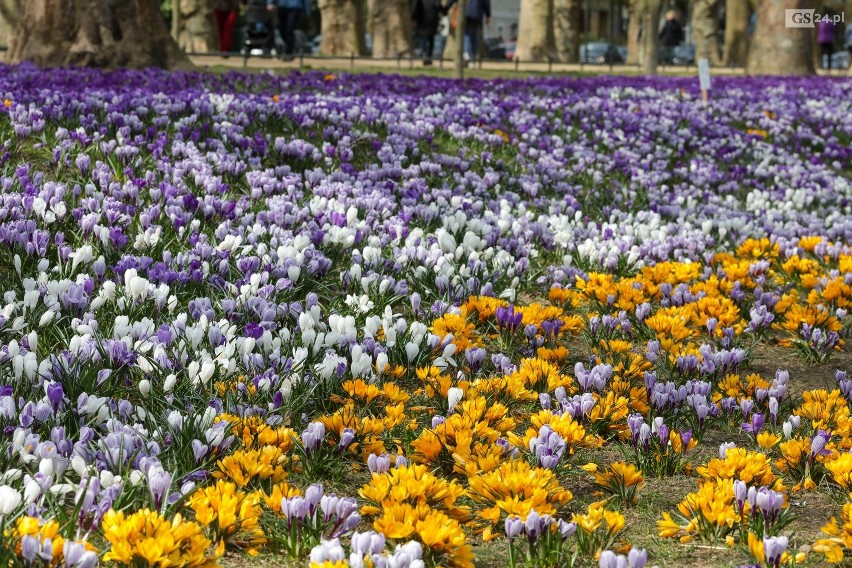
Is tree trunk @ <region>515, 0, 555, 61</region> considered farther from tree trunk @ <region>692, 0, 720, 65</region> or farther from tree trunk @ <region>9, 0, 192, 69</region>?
tree trunk @ <region>9, 0, 192, 69</region>

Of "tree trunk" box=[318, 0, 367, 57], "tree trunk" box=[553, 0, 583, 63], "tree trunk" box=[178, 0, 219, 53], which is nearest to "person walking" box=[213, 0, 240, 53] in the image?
"tree trunk" box=[178, 0, 219, 53]

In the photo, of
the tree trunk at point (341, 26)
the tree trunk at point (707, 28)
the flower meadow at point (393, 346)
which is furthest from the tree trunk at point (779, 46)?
the tree trunk at point (707, 28)

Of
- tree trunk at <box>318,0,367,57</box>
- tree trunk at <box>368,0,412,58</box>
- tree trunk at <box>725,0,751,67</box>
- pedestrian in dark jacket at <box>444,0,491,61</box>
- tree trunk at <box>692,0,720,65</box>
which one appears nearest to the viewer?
pedestrian in dark jacket at <box>444,0,491,61</box>

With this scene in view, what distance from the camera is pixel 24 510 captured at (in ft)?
9.21

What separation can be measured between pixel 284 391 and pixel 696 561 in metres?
1.66

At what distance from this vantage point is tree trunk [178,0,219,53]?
30.3 meters

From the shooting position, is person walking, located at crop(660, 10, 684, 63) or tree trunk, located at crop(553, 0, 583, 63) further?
person walking, located at crop(660, 10, 684, 63)

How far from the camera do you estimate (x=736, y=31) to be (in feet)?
127

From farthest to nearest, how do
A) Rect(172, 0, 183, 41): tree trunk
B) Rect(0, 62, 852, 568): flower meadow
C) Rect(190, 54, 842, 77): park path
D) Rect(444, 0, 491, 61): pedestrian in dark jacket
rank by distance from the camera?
Rect(172, 0, 183, 41): tree trunk, Rect(444, 0, 491, 61): pedestrian in dark jacket, Rect(190, 54, 842, 77): park path, Rect(0, 62, 852, 568): flower meadow

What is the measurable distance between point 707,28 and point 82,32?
34.2 m

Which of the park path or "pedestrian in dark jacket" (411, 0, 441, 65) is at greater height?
"pedestrian in dark jacket" (411, 0, 441, 65)

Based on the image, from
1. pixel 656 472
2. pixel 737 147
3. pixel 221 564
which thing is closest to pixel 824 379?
pixel 656 472

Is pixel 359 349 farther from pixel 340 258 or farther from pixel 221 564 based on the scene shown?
pixel 340 258

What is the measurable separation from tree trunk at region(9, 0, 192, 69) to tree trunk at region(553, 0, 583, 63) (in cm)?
2479
